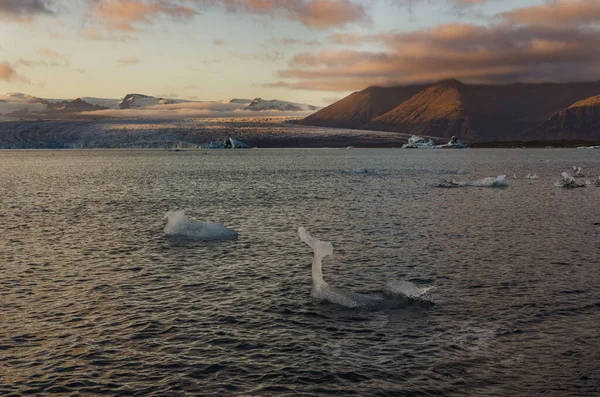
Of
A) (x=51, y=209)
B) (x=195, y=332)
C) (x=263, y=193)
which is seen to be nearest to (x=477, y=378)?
(x=195, y=332)

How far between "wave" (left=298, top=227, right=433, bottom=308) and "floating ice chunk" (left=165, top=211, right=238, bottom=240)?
36.4 feet

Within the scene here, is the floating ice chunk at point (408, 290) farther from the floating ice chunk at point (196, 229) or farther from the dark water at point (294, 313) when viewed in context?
the floating ice chunk at point (196, 229)

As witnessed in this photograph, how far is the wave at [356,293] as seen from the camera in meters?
15.7

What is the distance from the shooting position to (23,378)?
35.8ft

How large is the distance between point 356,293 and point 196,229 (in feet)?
42.7

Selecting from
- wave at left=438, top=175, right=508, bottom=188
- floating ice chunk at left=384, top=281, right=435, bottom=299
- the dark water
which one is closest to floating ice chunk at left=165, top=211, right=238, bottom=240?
the dark water

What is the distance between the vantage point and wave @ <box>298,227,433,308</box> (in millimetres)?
15727

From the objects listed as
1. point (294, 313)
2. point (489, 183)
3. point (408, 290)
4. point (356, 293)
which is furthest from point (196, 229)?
point (489, 183)

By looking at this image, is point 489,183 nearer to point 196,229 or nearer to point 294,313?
point 196,229

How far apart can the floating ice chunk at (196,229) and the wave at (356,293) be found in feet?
36.4

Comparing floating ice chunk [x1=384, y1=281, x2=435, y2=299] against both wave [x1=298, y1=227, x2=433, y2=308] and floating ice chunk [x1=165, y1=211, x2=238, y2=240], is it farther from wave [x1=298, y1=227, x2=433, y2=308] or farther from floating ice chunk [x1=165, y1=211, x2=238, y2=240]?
floating ice chunk [x1=165, y1=211, x2=238, y2=240]

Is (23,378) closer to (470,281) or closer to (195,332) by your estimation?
(195,332)

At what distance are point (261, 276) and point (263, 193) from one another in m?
34.7

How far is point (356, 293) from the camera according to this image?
16156 millimetres
